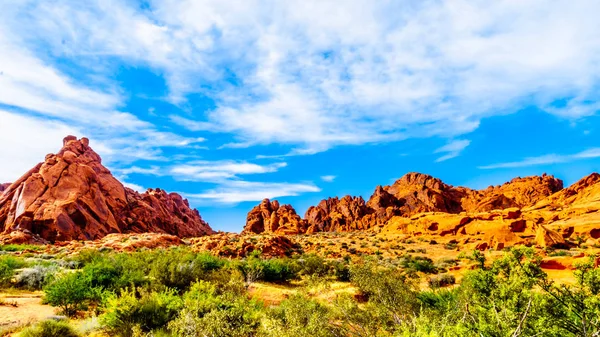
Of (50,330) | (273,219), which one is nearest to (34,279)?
(50,330)

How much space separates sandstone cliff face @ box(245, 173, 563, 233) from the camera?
256ft

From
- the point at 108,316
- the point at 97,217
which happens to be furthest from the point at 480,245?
the point at 97,217

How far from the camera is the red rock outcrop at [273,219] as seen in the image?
3039 inches

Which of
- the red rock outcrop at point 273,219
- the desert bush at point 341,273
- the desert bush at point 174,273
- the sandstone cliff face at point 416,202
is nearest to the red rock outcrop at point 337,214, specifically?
the sandstone cliff face at point 416,202

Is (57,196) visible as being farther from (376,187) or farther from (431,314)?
(376,187)

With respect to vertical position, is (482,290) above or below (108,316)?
above

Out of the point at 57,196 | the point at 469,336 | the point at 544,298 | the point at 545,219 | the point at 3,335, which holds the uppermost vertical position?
the point at 57,196

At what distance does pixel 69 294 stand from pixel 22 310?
1606 millimetres

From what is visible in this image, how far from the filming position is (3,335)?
924 cm

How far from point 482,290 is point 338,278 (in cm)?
1676

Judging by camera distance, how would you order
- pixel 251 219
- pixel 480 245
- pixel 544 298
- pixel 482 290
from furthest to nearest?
1. pixel 251 219
2. pixel 480 245
3. pixel 482 290
4. pixel 544 298

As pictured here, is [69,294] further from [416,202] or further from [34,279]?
[416,202]

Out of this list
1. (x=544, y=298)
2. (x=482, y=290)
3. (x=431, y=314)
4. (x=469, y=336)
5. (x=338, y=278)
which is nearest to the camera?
(x=469, y=336)

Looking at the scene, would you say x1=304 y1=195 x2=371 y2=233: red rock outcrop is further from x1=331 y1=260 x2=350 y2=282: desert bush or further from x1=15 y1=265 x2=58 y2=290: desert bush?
x1=15 y1=265 x2=58 y2=290: desert bush
